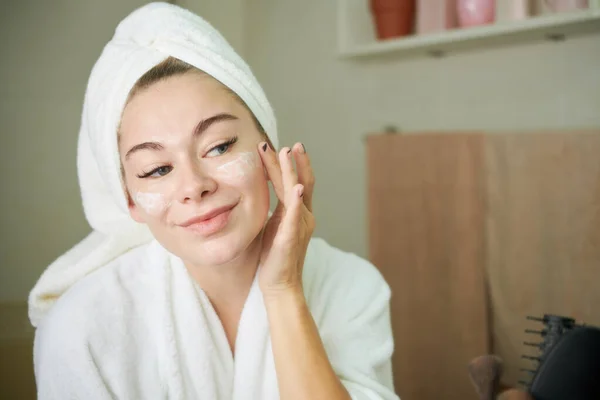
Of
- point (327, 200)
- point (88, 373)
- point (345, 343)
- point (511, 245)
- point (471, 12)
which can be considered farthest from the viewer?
point (327, 200)

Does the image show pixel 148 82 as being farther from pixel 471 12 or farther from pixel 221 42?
pixel 471 12

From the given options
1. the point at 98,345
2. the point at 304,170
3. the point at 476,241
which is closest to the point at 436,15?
the point at 476,241

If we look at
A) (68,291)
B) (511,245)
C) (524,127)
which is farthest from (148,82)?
(524,127)

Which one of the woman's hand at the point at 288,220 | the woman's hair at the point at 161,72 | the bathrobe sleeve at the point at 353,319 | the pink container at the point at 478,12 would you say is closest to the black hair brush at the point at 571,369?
the bathrobe sleeve at the point at 353,319

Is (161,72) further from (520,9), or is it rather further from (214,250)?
(520,9)

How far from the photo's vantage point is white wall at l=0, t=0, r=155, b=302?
747 mm

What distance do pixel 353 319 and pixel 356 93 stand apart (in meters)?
0.88

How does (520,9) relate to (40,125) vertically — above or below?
above

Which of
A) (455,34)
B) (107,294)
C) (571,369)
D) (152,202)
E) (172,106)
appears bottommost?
(571,369)

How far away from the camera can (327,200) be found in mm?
1549

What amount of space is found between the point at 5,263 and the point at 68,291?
0.12m

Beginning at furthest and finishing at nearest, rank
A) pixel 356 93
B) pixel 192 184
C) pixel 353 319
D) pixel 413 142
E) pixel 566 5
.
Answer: pixel 356 93
pixel 413 142
pixel 566 5
pixel 353 319
pixel 192 184

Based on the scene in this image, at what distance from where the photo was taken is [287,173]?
2.12 ft

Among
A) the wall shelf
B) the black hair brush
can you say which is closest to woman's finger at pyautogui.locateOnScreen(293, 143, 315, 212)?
the black hair brush
